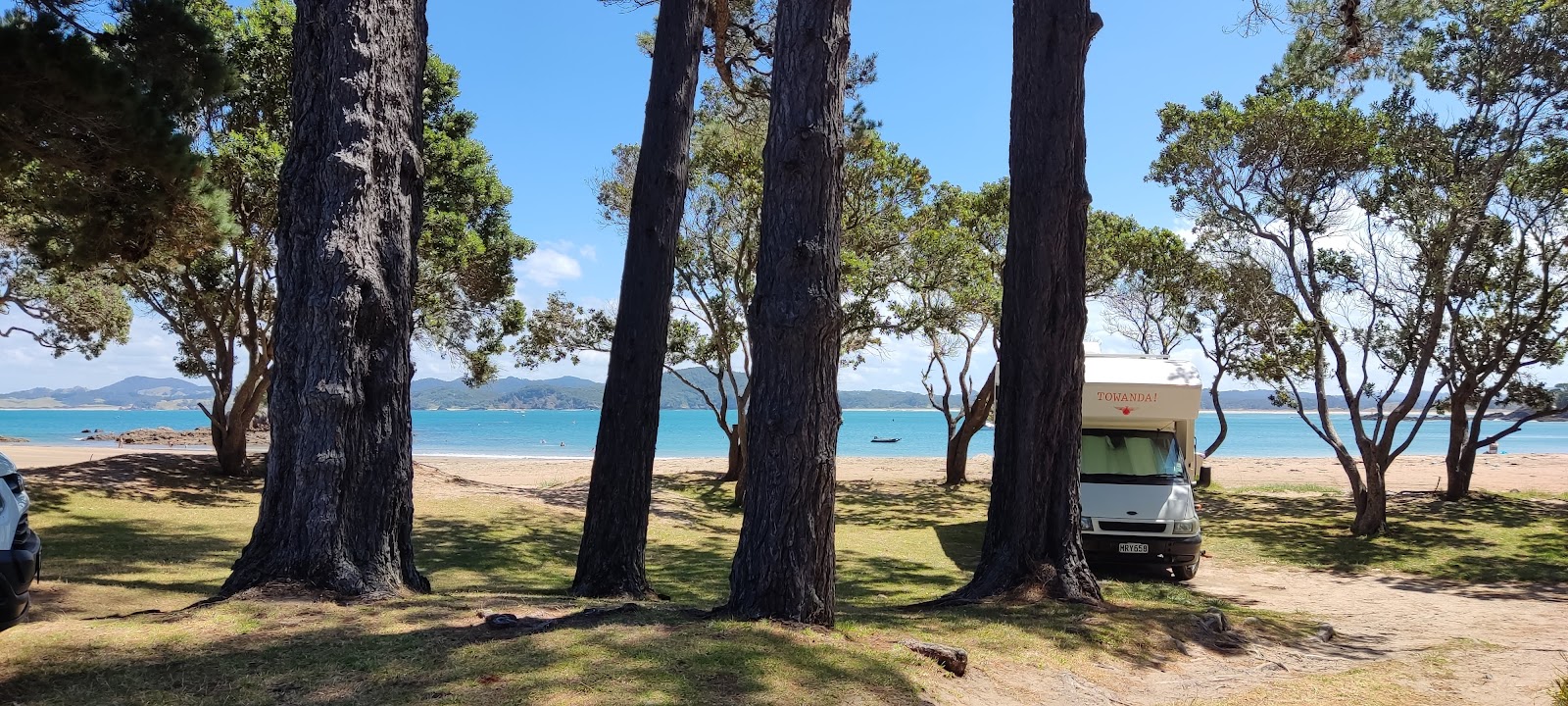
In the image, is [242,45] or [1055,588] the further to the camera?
[242,45]

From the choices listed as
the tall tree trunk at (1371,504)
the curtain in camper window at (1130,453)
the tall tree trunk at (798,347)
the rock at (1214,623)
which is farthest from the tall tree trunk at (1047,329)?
the tall tree trunk at (1371,504)

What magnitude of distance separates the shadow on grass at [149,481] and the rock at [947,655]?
14.2 metres

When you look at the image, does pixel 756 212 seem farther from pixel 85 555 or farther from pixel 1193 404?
pixel 85 555

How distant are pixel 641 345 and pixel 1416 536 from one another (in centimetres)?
1368

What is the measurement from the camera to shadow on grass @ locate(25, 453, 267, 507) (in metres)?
14.8

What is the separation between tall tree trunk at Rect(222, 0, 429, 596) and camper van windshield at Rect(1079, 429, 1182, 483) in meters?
8.81

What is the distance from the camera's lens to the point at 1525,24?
14.3 m

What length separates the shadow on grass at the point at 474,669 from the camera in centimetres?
372

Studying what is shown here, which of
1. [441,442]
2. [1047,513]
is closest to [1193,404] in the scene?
[1047,513]

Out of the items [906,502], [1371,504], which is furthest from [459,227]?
[1371,504]

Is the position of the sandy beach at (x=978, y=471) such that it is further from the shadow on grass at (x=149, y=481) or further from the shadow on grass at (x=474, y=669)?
the shadow on grass at (x=474, y=669)

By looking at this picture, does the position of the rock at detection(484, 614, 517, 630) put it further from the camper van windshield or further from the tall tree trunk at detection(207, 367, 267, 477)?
the tall tree trunk at detection(207, 367, 267, 477)

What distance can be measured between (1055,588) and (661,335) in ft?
14.0

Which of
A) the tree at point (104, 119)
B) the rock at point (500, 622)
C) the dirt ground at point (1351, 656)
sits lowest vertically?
the dirt ground at point (1351, 656)
